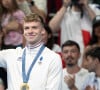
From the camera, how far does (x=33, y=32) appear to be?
17.1 feet

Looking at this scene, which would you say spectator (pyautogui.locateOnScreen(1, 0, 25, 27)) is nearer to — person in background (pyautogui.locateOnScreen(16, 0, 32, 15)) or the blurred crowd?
the blurred crowd

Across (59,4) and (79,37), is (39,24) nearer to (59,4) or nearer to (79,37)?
(79,37)

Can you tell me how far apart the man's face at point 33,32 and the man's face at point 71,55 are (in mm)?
1429

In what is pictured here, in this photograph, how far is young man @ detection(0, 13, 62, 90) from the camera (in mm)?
5148

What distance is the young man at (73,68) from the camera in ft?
21.1

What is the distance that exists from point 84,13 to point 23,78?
8.84 ft

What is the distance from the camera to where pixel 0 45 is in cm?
697

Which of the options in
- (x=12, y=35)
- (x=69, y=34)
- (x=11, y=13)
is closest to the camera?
(x=12, y=35)

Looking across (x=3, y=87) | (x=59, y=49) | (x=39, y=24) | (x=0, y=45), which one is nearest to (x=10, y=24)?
(x=0, y=45)

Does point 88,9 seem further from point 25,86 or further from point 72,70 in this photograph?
point 25,86

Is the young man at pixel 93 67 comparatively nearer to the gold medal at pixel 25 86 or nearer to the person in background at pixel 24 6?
the person in background at pixel 24 6

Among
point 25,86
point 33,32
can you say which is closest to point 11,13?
point 33,32

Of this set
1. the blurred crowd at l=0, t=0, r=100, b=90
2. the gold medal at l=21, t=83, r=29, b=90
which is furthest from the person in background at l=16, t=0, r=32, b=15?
the gold medal at l=21, t=83, r=29, b=90

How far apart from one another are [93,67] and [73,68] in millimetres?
297
